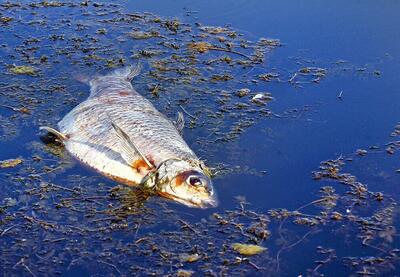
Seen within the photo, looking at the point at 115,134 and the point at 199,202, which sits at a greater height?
the point at 115,134

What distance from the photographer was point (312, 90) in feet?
28.6

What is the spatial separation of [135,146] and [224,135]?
1.28 metres

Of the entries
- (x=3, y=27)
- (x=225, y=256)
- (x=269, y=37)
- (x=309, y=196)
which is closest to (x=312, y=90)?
(x=269, y=37)

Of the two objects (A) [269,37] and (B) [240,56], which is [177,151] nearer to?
(B) [240,56]

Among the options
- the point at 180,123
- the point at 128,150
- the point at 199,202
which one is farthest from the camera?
the point at 180,123

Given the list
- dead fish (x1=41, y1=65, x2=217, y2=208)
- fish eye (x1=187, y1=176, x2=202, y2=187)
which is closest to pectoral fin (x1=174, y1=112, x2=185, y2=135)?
dead fish (x1=41, y1=65, x2=217, y2=208)

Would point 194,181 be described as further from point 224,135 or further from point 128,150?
point 224,135

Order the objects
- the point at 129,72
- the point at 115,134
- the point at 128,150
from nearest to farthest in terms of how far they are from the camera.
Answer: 1. the point at 128,150
2. the point at 115,134
3. the point at 129,72

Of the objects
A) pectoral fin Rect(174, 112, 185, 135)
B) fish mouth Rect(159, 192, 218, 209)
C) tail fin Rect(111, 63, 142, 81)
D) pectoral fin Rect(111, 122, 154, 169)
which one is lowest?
fish mouth Rect(159, 192, 218, 209)

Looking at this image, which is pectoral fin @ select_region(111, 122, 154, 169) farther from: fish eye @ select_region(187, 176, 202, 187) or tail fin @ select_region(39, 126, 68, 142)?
tail fin @ select_region(39, 126, 68, 142)

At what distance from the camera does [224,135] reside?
7590 mm

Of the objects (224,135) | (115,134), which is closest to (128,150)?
(115,134)

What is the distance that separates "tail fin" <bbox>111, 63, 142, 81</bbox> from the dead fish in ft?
2.43

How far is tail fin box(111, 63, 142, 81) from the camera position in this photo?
854 centimetres
